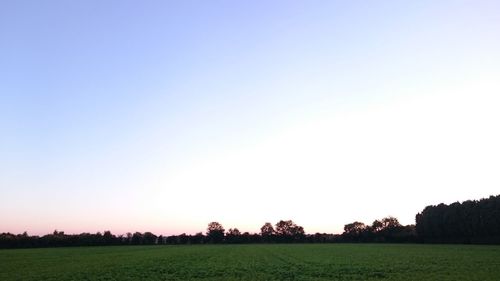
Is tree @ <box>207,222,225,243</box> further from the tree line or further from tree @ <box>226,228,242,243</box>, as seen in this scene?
the tree line

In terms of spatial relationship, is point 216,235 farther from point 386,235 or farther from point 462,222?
point 462,222

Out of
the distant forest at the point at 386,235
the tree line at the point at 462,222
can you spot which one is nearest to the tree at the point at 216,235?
the distant forest at the point at 386,235

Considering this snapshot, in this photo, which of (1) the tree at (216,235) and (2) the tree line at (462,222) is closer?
(2) the tree line at (462,222)

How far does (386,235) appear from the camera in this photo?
154 meters

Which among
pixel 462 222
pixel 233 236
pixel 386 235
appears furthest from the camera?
pixel 233 236

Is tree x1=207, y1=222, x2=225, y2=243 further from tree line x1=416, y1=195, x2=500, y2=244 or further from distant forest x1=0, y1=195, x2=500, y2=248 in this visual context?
tree line x1=416, y1=195, x2=500, y2=244

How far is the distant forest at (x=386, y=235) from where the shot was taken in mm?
105938

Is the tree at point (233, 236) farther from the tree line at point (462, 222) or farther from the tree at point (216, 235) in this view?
the tree line at point (462, 222)

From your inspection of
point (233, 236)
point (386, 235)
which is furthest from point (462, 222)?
point (233, 236)

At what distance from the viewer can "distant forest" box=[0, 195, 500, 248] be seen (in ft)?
348

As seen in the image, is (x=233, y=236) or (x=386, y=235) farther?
(x=233, y=236)

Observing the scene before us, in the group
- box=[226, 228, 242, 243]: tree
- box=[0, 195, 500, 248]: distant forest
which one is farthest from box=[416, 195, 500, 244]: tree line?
box=[226, 228, 242, 243]: tree

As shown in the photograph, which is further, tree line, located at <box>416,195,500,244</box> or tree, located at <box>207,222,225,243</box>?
tree, located at <box>207,222,225,243</box>

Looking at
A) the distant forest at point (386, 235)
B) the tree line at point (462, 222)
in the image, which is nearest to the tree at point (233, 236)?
the distant forest at point (386, 235)
